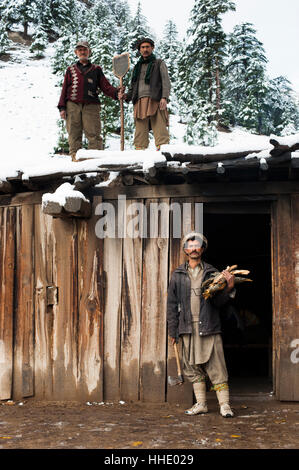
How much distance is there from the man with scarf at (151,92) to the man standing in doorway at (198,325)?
2249 mm

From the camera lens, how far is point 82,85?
7152 mm

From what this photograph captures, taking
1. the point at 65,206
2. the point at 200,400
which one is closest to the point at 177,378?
the point at 200,400

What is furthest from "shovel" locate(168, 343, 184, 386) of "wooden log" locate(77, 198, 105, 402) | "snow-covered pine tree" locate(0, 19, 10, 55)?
"snow-covered pine tree" locate(0, 19, 10, 55)

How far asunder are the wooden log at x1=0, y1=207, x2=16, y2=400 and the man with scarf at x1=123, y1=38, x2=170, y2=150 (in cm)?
228

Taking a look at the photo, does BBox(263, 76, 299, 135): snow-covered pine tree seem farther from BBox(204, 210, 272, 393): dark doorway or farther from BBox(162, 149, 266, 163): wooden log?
BBox(162, 149, 266, 163): wooden log

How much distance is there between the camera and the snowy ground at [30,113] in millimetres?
26491

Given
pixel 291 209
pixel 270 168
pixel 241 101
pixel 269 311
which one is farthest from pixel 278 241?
pixel 241 101

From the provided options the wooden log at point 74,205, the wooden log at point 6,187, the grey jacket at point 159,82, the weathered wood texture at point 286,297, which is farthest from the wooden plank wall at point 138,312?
the grey jacket at point 159,82

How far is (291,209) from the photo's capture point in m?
5.85

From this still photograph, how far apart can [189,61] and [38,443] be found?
30.6 meters

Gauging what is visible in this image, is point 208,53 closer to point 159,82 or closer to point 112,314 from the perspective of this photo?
point 159,82

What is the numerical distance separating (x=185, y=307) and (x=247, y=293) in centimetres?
538

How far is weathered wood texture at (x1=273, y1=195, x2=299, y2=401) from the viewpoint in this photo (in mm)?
5703
